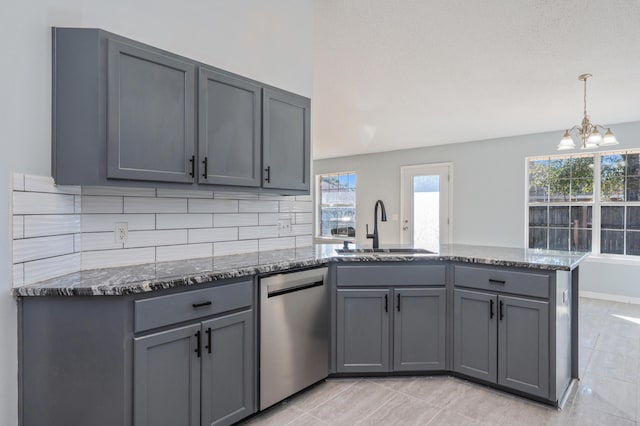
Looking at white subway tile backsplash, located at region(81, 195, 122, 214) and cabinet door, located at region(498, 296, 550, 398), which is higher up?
white subway tile backsplash, located at region(81, 195, 122, 214)

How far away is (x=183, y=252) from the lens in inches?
87.4

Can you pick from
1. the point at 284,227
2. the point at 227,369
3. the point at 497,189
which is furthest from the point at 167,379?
the point at 497,189

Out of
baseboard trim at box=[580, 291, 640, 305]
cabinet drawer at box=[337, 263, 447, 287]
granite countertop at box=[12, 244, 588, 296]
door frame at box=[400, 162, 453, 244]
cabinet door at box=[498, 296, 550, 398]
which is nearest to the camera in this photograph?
granite countertop at box=[12, 244, 588, 296]

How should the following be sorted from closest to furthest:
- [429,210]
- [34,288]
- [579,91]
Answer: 1. [34,288]
2. [579,91]
3. [429,210]

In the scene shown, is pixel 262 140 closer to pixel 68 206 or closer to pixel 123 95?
pixel 123 95

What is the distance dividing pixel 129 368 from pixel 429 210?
6.14m

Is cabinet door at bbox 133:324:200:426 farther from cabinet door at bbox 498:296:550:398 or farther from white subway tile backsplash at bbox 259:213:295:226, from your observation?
cabinet door at bbox 498:296:550:398

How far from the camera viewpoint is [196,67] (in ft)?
6.31

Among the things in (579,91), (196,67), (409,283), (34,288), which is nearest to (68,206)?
(34,288)

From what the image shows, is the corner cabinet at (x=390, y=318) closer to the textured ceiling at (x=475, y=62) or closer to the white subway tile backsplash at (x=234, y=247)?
the white subway tile backsplash at (x=234, y=247)

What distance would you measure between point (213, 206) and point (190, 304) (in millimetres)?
883

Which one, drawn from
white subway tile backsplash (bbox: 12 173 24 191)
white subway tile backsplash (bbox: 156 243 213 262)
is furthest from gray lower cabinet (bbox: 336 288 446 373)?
white subway tile backsplash (bbox: 12 173 24 191)

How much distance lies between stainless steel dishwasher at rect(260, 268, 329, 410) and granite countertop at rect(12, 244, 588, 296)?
108mm

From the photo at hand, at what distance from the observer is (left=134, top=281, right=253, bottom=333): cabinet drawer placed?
4.92 feet
